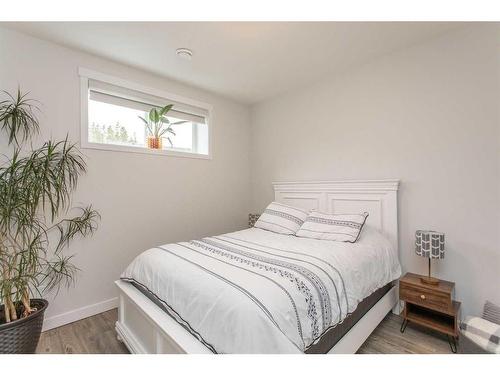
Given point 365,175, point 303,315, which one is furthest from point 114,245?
point 365,175

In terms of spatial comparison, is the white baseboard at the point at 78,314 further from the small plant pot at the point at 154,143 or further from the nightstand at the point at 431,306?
the nightstand at the point at 431,306

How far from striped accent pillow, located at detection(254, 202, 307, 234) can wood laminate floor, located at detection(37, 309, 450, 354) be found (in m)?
1.12

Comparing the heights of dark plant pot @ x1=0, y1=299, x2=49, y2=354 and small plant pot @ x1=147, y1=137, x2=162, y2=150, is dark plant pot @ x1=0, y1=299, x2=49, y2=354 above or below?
below

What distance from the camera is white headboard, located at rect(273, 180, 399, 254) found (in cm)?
233

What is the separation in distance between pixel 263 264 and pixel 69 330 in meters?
1.85

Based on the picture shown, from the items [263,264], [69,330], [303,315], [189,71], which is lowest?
[69,330]

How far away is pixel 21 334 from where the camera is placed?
5.09ft

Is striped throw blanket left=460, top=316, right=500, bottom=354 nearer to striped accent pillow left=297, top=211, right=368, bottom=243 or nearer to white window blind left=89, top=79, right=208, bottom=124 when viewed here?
striped accent pillow left=297, top=211, right=368, bottom=243

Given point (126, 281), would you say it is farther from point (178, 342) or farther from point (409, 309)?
point (409, 309)

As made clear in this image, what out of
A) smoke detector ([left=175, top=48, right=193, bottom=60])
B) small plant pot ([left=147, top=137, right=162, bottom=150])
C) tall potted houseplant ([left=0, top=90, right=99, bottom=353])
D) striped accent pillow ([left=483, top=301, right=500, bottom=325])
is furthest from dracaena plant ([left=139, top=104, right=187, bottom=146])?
striped accent pillow ([left=483, top=301, right=500, bottom=325])

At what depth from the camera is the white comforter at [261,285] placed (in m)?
1.07

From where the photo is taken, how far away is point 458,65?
2.01m

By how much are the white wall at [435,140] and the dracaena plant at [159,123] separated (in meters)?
1.82

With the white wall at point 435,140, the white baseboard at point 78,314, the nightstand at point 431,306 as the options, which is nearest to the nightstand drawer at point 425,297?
the nightstand at point 431,306
